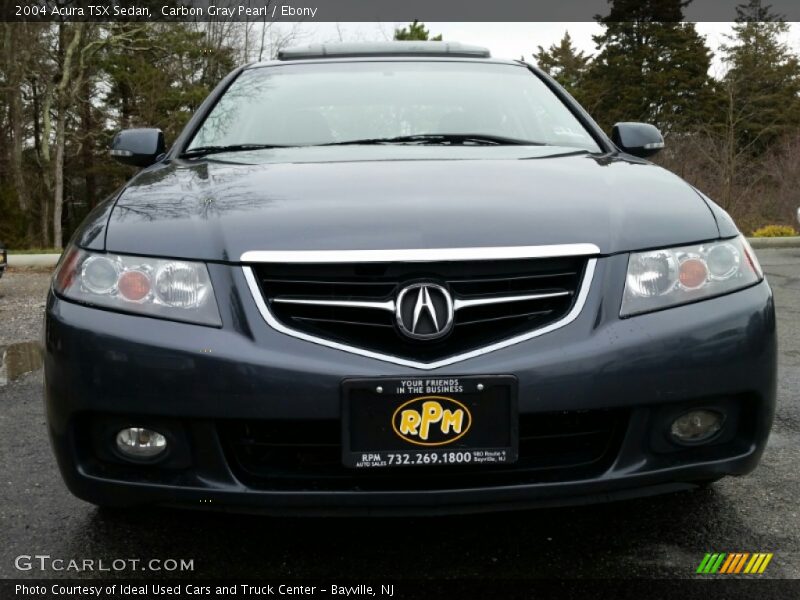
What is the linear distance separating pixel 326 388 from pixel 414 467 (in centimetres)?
25

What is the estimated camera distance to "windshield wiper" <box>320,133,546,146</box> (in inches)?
109

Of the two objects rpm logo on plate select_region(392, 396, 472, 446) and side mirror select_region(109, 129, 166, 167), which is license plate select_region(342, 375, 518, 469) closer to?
rpm logo on plate select_region(392, 396, 472, 446)

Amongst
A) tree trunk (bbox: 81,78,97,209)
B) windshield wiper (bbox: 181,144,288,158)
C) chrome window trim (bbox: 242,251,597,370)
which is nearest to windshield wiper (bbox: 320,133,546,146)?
windshield wiper (bbox: 181,144,288,158)

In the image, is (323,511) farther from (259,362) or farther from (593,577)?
(593,577)

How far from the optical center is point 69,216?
33.1 meters

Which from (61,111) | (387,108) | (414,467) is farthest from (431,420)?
(61,111)

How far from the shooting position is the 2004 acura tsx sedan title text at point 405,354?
170cm

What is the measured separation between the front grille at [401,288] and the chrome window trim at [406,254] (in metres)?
0.02

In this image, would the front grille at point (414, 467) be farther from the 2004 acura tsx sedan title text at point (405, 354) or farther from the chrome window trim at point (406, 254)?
the chrome window trim at point (406, 254)

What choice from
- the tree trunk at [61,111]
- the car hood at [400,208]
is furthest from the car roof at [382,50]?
the tree trunk at [61,111]

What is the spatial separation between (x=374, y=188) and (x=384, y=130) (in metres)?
0.87

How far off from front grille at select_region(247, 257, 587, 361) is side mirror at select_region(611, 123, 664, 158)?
1483mm

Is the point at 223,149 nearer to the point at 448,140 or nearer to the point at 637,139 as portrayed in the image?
the point at 448,140

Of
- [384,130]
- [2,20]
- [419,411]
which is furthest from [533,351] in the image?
[2,20]
